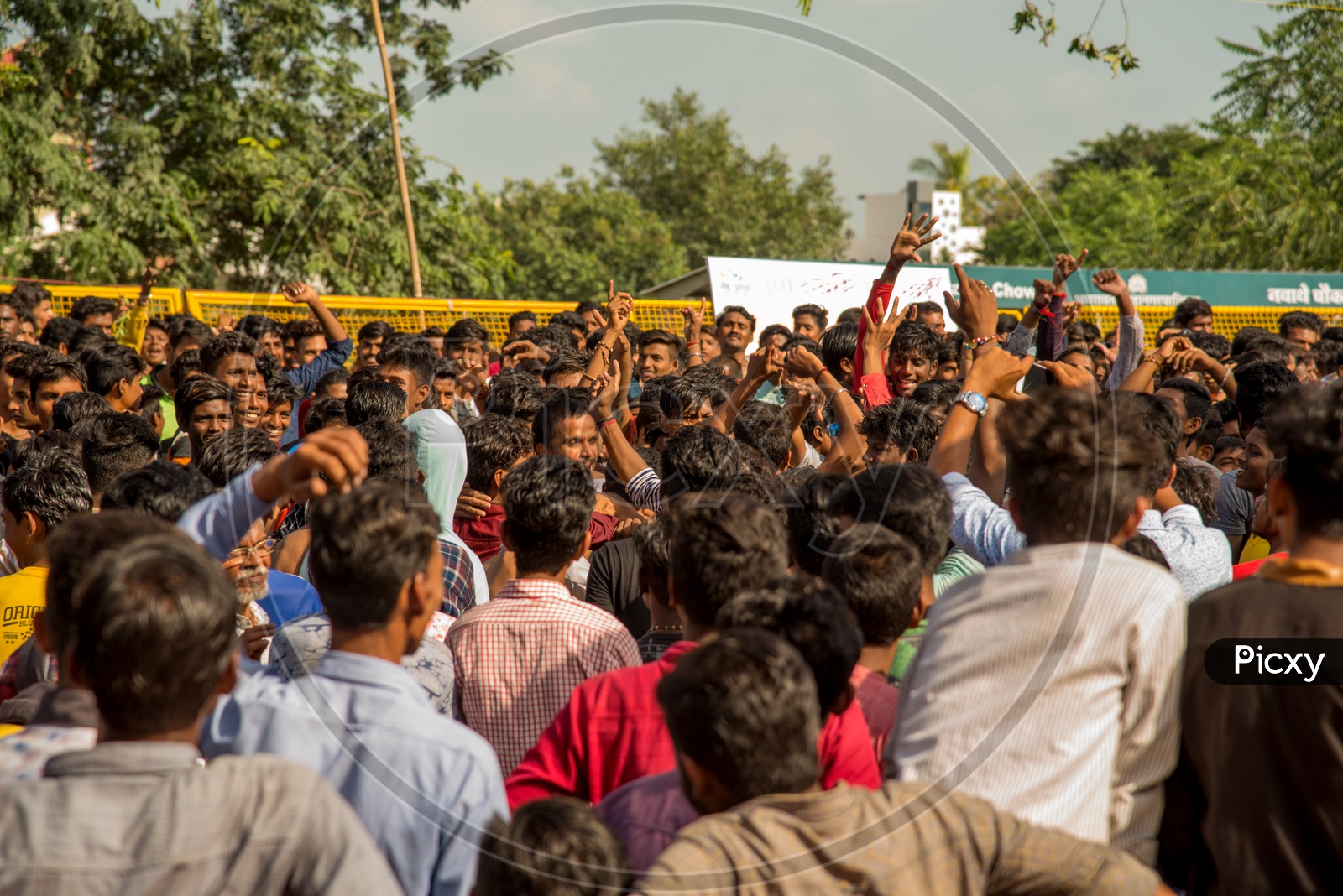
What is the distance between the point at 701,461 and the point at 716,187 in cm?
438

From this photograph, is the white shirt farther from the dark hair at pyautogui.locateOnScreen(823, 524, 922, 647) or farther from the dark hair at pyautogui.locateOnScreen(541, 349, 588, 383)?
the dark hair at pyautogui.locateOnScreen(541, 349, 588, 383)

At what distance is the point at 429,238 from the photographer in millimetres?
13398

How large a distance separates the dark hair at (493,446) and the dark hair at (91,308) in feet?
23.4

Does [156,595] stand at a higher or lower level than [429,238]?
lower

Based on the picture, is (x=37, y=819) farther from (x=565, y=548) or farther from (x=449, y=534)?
(x=449, y=534)

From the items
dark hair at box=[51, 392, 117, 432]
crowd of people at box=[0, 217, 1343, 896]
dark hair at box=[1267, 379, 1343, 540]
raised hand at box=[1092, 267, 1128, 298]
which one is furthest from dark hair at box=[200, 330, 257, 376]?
dark hair at box=[1267, 379, 1343, 540]

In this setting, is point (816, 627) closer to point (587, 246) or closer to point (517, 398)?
point (517, 398)

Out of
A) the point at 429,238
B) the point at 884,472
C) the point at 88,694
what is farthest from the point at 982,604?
the point at 429,238

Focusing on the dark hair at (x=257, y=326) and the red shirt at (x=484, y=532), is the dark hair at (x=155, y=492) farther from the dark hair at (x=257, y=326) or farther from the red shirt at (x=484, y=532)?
the dark hair at (x=257, y=326)

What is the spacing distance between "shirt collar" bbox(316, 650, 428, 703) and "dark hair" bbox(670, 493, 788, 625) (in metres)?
0.72

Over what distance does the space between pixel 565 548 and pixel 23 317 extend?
8.62 m

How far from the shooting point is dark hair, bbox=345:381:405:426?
5.67 meters

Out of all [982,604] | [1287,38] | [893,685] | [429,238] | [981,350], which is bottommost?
[893,685]

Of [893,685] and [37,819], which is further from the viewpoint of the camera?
[893,685]
